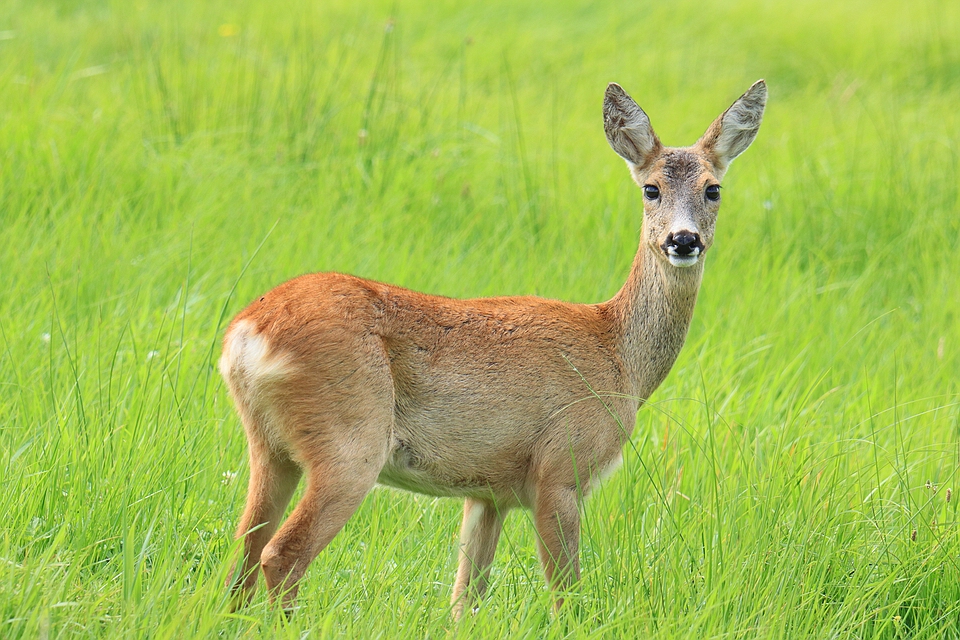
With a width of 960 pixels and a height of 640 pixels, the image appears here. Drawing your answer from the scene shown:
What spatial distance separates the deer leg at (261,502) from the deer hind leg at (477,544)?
629 mm

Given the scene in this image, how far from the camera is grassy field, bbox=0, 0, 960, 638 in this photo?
3377 millimetres

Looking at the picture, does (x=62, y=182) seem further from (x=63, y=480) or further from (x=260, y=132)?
(x=63, y=480)

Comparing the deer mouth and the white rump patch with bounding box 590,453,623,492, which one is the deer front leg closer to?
the white rump patch with bounding box 590,453,623,492

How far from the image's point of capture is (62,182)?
6.25 metres

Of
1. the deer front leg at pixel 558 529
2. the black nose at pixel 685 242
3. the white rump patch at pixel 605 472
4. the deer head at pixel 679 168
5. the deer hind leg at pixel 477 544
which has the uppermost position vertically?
the deer head at pixel 679 168

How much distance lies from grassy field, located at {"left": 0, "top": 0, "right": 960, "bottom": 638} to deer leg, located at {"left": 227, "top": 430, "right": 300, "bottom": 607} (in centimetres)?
14

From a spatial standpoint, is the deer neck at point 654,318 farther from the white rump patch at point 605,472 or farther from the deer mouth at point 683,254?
the white rump patch at point 605,472

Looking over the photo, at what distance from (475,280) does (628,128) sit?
176 centimetres

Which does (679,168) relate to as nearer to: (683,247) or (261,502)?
(683,247)

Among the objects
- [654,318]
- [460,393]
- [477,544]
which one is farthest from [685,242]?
[477,544]

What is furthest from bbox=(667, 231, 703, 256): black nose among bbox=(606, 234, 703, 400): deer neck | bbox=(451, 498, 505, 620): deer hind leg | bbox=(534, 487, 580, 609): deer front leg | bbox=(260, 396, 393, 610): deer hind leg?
bbox=(260, 396, 393, 610): deer hind leg

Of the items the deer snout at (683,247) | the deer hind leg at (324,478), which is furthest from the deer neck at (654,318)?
the deer hind leg at (324,478)

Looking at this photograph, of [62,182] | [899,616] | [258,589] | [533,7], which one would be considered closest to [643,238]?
[899,616]

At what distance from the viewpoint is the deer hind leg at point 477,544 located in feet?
12.3
